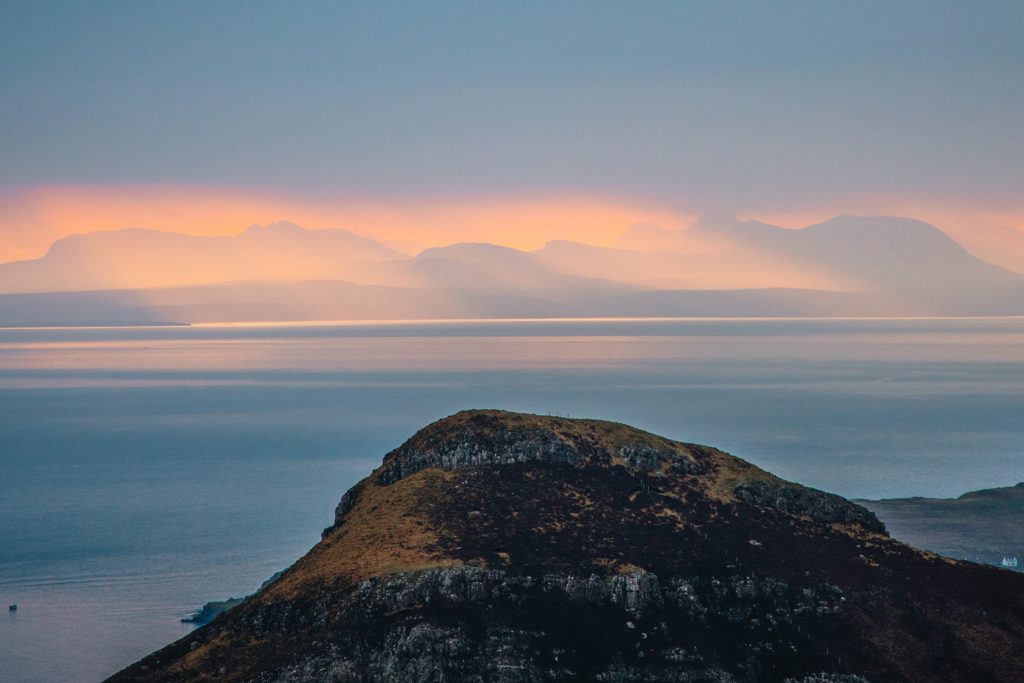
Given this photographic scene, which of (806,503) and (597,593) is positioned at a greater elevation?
(806,503)

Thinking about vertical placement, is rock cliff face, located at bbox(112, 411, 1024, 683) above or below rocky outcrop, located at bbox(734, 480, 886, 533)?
below

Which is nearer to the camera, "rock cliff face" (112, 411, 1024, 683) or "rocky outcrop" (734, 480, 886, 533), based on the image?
"rock cliff face" (112, 411, 1024, 683)

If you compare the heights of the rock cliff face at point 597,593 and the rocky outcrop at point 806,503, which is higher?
the rocky outcrop at point 806,503

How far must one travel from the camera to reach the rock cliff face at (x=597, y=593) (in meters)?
92.1

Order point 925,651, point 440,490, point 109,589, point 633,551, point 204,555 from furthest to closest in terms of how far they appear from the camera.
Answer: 1. point 204,555
2. point 109,589
3. point 440,490
4. point 633,551
5. point 925,651

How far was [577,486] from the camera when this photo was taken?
381ft

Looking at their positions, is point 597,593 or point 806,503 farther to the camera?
point 806,503

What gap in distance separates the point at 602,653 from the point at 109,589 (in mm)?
102584

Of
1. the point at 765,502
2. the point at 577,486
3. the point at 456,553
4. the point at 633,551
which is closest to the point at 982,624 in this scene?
the point at 765,502

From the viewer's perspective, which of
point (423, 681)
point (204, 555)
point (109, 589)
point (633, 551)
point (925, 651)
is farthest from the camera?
point (204, 555)

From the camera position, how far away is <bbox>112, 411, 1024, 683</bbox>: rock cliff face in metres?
92.1

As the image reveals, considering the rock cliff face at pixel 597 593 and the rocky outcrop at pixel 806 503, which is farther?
the rocky outcrop at pixel 806 503

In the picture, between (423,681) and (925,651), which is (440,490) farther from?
(925,651)

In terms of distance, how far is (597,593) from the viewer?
9894cm
